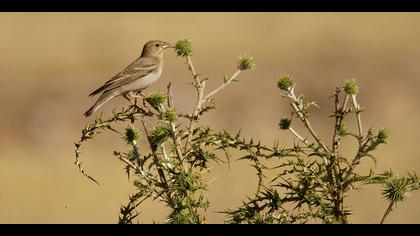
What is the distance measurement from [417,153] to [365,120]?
102 inches

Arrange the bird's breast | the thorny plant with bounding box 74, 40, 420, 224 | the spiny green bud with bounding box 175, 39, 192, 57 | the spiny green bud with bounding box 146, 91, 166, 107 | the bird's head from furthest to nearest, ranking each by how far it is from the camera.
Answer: the bird's head
the bird's breast
the spiny green bud with bounding box 175, 39, 192, 57
the spiny green bud with bounding box 146, 91, 166, 107
the thorny plant with bounding box 74, 40, 420, 224

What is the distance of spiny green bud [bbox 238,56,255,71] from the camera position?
555cm

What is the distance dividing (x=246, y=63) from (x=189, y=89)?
53.7 ft

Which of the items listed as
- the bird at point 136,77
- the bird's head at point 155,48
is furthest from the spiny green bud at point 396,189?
the bird's head at point 155,48

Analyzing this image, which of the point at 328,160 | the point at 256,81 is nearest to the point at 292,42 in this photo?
the point at 256,81

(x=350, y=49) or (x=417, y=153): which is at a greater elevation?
(x=350, y=49)

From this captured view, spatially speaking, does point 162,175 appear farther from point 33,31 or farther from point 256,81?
point 33,31

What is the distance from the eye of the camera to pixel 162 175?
4.76 meters

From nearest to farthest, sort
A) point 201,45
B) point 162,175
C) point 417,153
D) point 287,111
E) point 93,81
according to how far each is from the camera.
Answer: point 162,175
point 417,153
point 287,111
point 93,81
point 201,45

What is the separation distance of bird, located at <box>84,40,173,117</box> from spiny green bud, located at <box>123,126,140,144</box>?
385 centimetres

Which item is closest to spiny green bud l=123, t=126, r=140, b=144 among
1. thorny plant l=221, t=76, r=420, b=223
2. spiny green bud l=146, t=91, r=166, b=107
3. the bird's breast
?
spiny green bud l=146, t=91, r=166, b=107

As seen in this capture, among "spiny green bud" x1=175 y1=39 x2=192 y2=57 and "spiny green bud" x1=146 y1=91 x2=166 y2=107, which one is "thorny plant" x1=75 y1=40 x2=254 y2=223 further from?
"spiny green bud" x1=175 y1=39 x2=192 y2=57

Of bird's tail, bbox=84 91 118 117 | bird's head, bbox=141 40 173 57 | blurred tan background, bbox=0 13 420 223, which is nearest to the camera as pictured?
bird's tail, bbox=84 91 118 117

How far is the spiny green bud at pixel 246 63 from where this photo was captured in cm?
555
